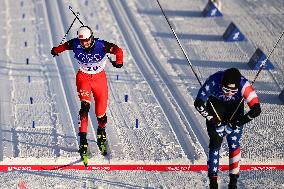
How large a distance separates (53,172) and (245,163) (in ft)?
9.32

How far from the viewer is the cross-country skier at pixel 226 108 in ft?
22.6

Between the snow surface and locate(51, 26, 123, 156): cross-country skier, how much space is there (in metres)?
0.70

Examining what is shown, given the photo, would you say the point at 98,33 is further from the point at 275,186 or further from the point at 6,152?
the point at 275,186

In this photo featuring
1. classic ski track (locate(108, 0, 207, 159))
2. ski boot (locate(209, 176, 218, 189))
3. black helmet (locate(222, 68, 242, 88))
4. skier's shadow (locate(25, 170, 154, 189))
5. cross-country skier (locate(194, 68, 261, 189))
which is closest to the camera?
black helmet (locate(222, 68, 242, 88))

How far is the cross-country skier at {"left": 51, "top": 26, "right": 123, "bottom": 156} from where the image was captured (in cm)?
797

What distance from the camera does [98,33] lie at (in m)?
12.8

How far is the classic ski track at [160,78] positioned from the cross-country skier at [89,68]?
61.7 inches

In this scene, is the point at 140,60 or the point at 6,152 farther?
the point at 140,60

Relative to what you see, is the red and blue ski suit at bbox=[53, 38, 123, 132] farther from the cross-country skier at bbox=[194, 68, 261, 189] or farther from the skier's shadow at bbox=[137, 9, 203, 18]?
the skier's shadow at bbox=[137, 9, 203, 18]

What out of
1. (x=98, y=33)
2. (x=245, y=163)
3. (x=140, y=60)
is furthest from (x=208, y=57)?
(x=245, y=163)

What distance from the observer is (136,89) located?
10586mm

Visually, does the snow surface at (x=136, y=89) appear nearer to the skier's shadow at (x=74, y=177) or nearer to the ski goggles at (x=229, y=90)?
the skier's shadow at (x=74, y=177)

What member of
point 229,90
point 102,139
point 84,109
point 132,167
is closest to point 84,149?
point 102,139

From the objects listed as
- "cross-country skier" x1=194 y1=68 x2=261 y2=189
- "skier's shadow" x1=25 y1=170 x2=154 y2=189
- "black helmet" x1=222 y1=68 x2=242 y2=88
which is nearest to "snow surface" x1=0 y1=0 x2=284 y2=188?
"skier's shadow" x1=25 y1=170 x2=154 y2=189
